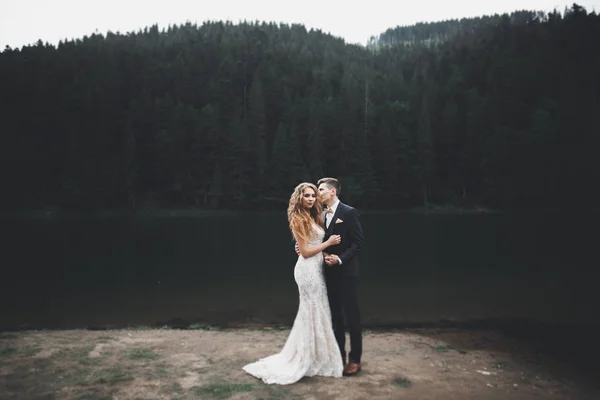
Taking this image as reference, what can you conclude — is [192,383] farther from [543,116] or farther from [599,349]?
[543,116]

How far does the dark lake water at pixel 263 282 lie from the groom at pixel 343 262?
7.12 meters

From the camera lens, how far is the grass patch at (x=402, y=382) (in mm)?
6844

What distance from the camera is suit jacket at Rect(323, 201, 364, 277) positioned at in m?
6.72

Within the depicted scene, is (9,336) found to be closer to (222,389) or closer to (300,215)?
(222,389)

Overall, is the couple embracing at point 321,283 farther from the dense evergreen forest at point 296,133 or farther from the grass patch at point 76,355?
the dense evergreen forest at point 296,133

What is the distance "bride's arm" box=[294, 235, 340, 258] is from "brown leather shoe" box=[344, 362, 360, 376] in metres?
1.79

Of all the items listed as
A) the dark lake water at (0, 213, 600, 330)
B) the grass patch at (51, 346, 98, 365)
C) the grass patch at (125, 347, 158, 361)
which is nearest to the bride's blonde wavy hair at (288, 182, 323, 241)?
the grass patch at (125, 347, 158, 361)

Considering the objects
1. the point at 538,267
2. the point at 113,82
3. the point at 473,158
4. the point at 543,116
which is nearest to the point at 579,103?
the point at 543,116

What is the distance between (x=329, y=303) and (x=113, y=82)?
109900mm

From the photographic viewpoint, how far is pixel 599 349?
11.3 metres

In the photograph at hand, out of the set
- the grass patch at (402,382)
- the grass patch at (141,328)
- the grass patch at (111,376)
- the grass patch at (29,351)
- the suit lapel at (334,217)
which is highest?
the suit lapel at (334,217)

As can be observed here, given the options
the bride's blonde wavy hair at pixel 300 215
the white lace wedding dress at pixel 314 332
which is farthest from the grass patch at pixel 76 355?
the bride's blonde wavy hair at pixel 300 215

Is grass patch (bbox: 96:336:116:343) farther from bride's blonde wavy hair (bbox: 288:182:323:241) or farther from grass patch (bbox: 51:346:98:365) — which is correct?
bride's blonde wavy hair (bbox: 288:182:323:241)

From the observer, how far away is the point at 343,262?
671cm
